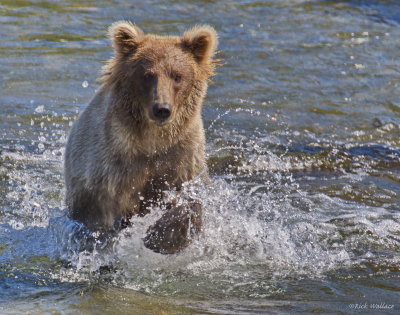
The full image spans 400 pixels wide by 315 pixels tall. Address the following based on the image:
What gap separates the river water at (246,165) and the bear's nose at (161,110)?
85 centimetres

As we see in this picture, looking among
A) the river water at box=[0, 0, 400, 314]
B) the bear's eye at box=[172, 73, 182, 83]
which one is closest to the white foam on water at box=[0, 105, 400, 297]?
the river water at box=[0, 0, 400, 314]

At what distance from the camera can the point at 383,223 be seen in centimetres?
695

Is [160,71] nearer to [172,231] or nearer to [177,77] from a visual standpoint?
[177,77]

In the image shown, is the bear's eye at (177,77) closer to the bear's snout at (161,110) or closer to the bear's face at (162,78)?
the bear's face at (162,78)

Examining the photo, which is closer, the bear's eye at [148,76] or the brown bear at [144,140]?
the bear's eye at [148,76]

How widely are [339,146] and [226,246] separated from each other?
3.11 meters

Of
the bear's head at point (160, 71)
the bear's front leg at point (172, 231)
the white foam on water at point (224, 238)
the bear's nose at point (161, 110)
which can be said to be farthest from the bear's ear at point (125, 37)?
the bear's front leg at point (172, 231)

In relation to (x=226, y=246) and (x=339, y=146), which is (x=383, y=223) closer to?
(x=226, y=246)

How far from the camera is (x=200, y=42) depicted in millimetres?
6211

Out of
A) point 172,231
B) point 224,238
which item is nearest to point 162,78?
point 172,231

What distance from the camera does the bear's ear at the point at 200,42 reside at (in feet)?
20.3

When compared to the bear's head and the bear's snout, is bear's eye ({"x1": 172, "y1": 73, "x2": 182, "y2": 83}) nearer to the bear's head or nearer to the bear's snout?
the bear's head

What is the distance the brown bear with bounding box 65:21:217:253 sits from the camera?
19.5 feet

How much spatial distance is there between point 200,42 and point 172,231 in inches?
59.2
